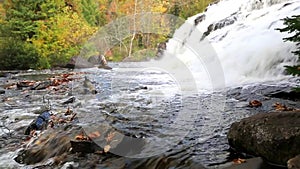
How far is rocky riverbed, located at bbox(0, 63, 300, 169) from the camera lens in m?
3.34

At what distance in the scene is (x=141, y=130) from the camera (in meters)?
4.30

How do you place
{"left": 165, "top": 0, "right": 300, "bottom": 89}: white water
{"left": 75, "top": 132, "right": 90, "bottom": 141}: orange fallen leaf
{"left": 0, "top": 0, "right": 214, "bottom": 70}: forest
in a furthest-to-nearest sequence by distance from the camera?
{"left": 0, "top": 0, "right": 214, "bottom": 70}: forest → {"left": 165, "top": 0, "right": 300, "bottom": 89}: white water → {"left": 75, "top": 132, "right": 90, "bottom": 141}: orange fallen leaf

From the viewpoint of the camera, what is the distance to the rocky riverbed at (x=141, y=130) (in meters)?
3.34

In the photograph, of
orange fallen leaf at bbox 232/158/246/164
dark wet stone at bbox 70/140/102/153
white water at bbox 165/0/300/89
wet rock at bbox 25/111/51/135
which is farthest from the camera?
white water at bbox 165/0/300/89

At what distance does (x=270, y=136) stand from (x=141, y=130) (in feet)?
6.09

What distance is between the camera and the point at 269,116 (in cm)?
322

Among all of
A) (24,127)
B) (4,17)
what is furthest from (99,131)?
(4,17)

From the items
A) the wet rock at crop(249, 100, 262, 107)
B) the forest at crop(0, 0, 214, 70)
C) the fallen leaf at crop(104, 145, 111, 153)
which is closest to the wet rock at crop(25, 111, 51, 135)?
the fallen leaf at crop(104, 145, 111, 153)

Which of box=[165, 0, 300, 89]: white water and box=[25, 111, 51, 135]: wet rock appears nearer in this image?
box=[25, 111, 51, 135]: wet rock

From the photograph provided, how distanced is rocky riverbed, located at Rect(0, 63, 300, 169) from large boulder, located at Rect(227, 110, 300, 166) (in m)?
0.02

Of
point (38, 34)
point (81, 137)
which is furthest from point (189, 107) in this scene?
point (38, 34)

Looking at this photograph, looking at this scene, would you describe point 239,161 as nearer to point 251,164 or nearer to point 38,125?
point 251,164

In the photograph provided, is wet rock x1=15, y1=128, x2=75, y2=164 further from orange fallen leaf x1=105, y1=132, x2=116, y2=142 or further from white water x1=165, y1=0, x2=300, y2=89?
white water x1=165, y1=0, x2=300, y2=89

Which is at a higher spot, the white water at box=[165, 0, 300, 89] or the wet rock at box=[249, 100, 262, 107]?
the white water at box=[165, 0, 300, 89]
